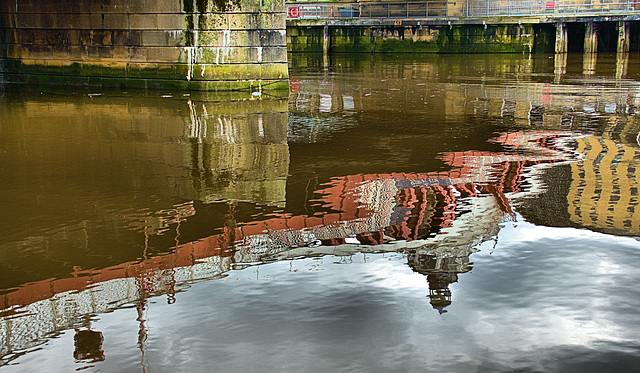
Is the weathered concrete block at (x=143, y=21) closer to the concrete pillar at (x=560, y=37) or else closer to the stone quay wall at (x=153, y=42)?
the stone quay wall at (x=153, y=42)

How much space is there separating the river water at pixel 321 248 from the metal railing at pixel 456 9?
33.0 m

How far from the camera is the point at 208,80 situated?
1756 cm

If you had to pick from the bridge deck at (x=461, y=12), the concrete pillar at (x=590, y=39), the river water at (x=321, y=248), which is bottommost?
the river water at (x=321, y=248)

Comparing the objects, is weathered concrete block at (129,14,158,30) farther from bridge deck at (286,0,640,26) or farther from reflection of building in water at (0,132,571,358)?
bridge deck at (286,0,640,26)

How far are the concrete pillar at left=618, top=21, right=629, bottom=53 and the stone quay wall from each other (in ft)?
95.5

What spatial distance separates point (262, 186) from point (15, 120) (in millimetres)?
7581

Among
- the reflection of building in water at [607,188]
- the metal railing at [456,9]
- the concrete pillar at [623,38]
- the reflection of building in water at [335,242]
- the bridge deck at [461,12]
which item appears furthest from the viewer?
the metal railing at [456,9]

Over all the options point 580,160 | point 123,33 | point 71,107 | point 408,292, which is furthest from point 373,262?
point 123,33

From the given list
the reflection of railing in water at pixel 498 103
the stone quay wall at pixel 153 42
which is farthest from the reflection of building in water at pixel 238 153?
the stone quay wall at pixel 153 42

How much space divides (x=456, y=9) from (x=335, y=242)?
138 ft

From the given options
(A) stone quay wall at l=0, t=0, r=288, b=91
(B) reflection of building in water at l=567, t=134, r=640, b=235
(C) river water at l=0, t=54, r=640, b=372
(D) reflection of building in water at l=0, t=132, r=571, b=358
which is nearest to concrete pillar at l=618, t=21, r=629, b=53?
(A) stone quay wall at l=0, t=0, r=288, b=91

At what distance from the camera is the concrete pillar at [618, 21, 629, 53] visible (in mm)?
40625

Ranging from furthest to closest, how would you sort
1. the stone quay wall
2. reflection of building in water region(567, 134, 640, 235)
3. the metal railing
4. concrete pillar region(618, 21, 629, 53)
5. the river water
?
the metal railing, concrete pillar region(618, 21, 629, 53), the stone quay wall, reflection of building in water region(567, 134, 640, 235), the river water

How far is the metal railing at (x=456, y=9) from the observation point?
4281 cm
